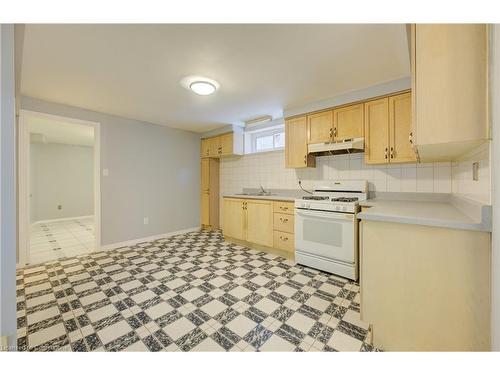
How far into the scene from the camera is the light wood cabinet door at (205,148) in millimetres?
4684

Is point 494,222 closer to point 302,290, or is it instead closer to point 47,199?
point 302,290

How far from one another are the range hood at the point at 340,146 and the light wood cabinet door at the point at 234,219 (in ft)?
4.69

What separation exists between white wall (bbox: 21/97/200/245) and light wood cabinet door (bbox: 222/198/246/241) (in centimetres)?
123

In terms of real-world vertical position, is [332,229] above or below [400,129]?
below

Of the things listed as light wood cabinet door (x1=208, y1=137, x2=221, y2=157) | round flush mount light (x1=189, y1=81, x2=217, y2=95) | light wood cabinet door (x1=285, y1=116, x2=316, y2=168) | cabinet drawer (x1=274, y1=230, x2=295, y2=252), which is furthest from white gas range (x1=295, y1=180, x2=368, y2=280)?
light wood cabinet door (x1=208, y1=137, x2=221, y2=157)

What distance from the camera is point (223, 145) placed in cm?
435

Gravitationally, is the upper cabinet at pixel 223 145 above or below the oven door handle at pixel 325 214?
above

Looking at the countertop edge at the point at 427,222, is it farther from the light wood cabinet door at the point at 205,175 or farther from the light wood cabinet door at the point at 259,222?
the light wood cabinet door at the point at 205,175

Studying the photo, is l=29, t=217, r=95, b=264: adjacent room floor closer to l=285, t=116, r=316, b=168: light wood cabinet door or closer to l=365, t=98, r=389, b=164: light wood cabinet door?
l=285, t=116, r=316, b=168: light wood cabinet door

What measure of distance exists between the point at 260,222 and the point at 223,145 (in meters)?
1.88

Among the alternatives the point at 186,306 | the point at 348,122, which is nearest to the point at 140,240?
the point at 186,306

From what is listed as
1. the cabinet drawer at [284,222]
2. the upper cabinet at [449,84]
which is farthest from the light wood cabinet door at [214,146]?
the upper cabinet at [449,84]

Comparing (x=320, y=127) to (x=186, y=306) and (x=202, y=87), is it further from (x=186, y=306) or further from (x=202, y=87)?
(x=186, y=306)

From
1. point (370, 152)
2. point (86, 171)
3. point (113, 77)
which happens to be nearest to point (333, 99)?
point (370, 152)
